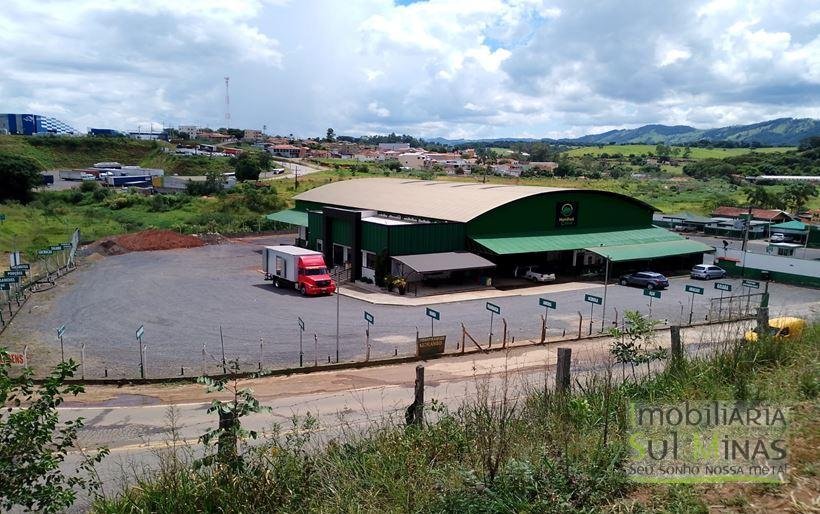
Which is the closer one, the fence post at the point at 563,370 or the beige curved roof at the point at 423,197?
the fence post at the point at 563,370

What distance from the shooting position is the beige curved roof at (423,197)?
43.9m

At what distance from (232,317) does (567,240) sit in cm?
2580

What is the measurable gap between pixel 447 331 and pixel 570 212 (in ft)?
74.3

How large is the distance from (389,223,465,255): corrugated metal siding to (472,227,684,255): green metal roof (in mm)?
1538

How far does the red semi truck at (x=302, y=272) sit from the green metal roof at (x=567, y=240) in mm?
11411

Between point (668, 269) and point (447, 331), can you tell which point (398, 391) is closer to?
point (447, 331)

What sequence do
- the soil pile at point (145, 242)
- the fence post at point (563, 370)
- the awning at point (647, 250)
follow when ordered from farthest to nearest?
the soil pile at point (145, 242)
the awning at point (647, 250)
the fence post at point (563, 370)

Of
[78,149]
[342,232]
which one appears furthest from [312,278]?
[78,149]

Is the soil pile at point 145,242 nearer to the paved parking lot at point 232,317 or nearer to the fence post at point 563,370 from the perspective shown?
the paved parking lot at point 232,317

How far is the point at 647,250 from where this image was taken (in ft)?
147

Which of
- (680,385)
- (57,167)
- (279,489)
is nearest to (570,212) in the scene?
(680,385)

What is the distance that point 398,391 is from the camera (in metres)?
19.7

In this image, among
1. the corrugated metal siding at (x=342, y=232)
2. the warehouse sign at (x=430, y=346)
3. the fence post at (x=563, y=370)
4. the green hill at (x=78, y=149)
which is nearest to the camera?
the fence post at (x=563, y=370)

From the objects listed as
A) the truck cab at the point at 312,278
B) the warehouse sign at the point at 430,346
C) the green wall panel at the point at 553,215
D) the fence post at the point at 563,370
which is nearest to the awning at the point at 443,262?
the green wall panel at the point at 553,215
